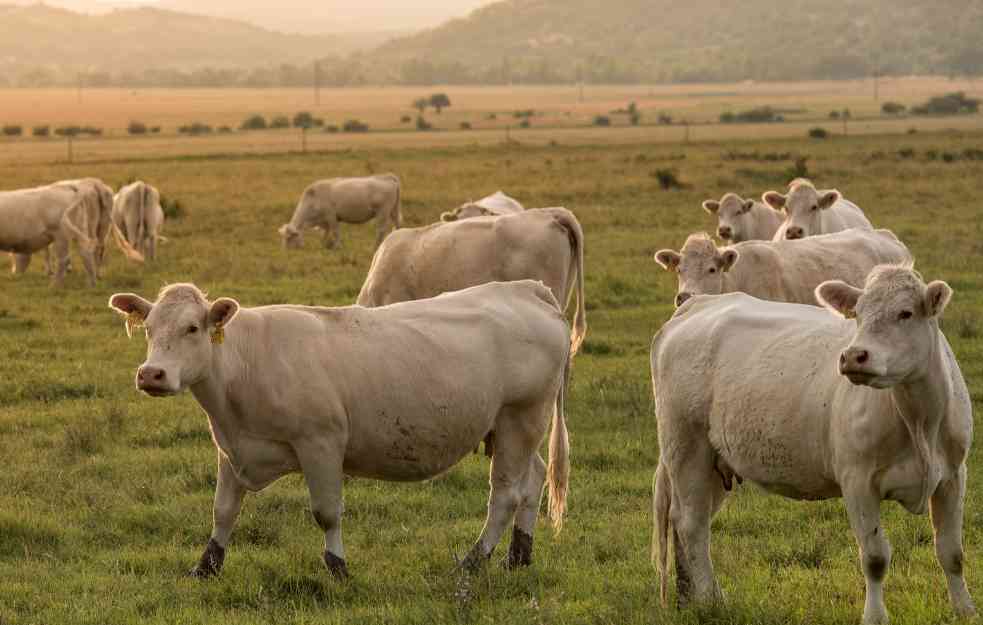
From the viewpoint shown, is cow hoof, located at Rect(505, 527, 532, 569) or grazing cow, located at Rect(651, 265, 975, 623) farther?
cow hoof, located at Rect(505, 527, 532, 569)

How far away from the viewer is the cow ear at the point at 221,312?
23.3 feet

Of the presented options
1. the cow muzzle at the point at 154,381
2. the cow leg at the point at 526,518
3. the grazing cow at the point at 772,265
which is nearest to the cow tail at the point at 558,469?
the cow leg at the point at 526,518

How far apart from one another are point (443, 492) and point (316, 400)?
2.34 m

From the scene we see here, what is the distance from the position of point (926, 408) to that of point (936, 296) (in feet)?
1.57

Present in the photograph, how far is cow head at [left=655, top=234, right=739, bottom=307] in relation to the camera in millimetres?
11383

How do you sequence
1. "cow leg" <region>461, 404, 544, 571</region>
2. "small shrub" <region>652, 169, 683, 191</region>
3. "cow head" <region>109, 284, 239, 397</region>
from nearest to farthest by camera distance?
"cow head" <region>109, 284, 239, 397</region> → "cow leg" <region>461, 404, 544, 571</region> → "small shrub" <region>652, 169, 683, 191</region>

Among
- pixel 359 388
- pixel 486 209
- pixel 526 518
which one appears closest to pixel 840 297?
pixel 526 518

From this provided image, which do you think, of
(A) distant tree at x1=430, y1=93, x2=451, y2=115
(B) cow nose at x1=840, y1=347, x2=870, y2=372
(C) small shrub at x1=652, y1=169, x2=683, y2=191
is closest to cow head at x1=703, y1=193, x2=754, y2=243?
(B) cow nose at x1=840, y1=347, x2=870, y2=372

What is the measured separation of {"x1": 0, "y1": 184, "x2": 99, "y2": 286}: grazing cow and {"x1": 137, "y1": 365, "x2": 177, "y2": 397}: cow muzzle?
13329mm

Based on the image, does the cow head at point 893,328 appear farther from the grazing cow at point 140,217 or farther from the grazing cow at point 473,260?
the grazing cow at point 140,217

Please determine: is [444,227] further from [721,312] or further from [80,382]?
[721,312]

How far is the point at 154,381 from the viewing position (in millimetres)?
6766

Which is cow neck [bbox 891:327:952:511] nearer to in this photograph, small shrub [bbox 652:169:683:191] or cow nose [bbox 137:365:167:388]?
cow nose [bbox 137:365:167:388]

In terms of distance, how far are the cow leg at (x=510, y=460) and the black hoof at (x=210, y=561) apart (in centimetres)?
147
